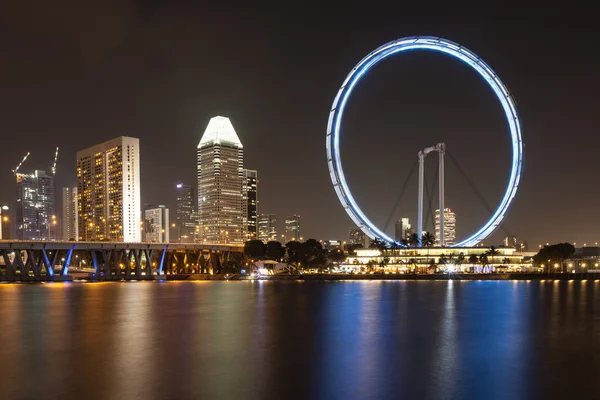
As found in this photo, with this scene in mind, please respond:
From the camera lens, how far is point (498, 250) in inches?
6033

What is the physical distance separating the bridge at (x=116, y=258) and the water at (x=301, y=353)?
239ft

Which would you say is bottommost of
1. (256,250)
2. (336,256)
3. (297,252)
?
(336,256)

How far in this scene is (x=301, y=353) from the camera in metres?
30.5

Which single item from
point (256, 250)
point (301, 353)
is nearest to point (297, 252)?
point (256, 250)

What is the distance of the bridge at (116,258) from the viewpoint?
402ft

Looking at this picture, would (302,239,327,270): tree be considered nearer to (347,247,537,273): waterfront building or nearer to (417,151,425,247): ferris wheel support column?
(347,247,537,273): waterfront building

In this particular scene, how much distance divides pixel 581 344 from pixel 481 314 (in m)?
16.3

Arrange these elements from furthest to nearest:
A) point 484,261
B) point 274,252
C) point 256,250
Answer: point 274,252, point 256,250, point 484,261

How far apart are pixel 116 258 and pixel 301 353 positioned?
11899 centimetres

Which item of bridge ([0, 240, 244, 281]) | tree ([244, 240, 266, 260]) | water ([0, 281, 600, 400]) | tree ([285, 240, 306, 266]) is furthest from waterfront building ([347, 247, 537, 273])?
water ([0, 281, 600, 400])

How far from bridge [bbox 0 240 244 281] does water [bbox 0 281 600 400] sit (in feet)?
239

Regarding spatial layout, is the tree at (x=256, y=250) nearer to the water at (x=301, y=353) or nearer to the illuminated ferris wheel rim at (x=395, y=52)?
the illuminated ferris wheel rim at (x=395, y=52)

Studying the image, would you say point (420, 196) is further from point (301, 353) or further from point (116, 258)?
point (301, 353)

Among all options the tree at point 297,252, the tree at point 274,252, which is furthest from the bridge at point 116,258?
the tree at point 297,252
